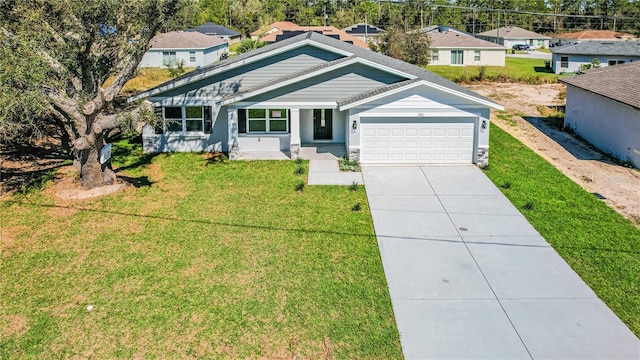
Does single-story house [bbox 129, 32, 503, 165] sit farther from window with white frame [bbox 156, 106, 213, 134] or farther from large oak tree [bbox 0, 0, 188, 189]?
large oak tree [bbox 0, 0, 188, 189]

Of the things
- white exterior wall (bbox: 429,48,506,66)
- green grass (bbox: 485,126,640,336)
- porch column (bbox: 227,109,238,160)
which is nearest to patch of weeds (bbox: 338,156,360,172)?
porch column (bbox: 227,109,238,160)

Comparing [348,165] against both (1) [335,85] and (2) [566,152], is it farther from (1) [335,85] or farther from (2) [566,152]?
(2) [566,152]

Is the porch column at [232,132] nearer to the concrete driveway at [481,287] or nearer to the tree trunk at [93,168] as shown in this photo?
the tree trunk at [93,168]

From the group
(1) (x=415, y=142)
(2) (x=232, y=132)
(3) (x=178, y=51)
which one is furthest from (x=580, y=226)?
(3) (x=178, y=51)

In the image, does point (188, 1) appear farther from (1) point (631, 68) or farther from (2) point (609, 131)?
(1) point (631, 68)

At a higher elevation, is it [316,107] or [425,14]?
[425,14]

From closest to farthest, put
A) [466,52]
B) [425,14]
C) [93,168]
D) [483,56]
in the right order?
1. [93,168]
2. [483,56]
3. [466,52]
4. [425,14]
